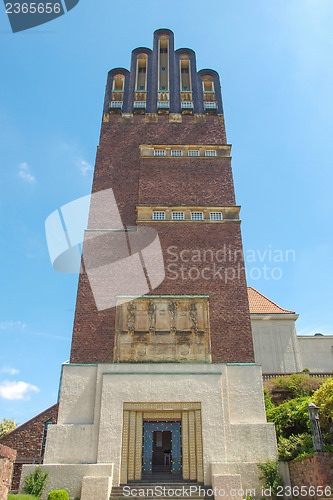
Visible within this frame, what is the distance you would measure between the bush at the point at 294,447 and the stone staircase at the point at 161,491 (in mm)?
3061

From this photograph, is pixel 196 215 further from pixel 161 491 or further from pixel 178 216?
pixel 161 491

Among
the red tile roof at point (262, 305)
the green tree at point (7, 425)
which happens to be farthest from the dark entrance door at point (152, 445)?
the green tree at point (7, 425)

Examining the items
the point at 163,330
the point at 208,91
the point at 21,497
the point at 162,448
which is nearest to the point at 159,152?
the point at 208,91

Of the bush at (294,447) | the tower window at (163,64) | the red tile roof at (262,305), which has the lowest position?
the bush at (294,447)

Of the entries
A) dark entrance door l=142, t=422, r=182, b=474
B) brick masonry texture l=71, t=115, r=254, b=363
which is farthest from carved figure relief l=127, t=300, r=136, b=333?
dark entrance door l=142, t=422, r=182, b=474

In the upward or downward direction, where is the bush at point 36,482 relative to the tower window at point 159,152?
A: downward

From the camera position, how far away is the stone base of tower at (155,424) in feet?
47.6

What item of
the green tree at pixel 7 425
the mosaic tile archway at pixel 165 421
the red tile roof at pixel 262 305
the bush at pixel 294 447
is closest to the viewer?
the bush at pixel 294 447

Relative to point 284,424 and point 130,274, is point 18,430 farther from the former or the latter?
point 284,424

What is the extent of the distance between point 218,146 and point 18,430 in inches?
775

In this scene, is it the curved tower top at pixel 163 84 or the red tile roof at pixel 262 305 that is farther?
the red tile roof at pixel 262 305

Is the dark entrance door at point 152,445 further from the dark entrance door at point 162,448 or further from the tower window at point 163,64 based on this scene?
the tower window at point 163,64

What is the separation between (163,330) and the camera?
692 inches

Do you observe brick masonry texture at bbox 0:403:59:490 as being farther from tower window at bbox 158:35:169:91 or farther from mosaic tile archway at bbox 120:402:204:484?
tower window at bbox 158:35:169:91
